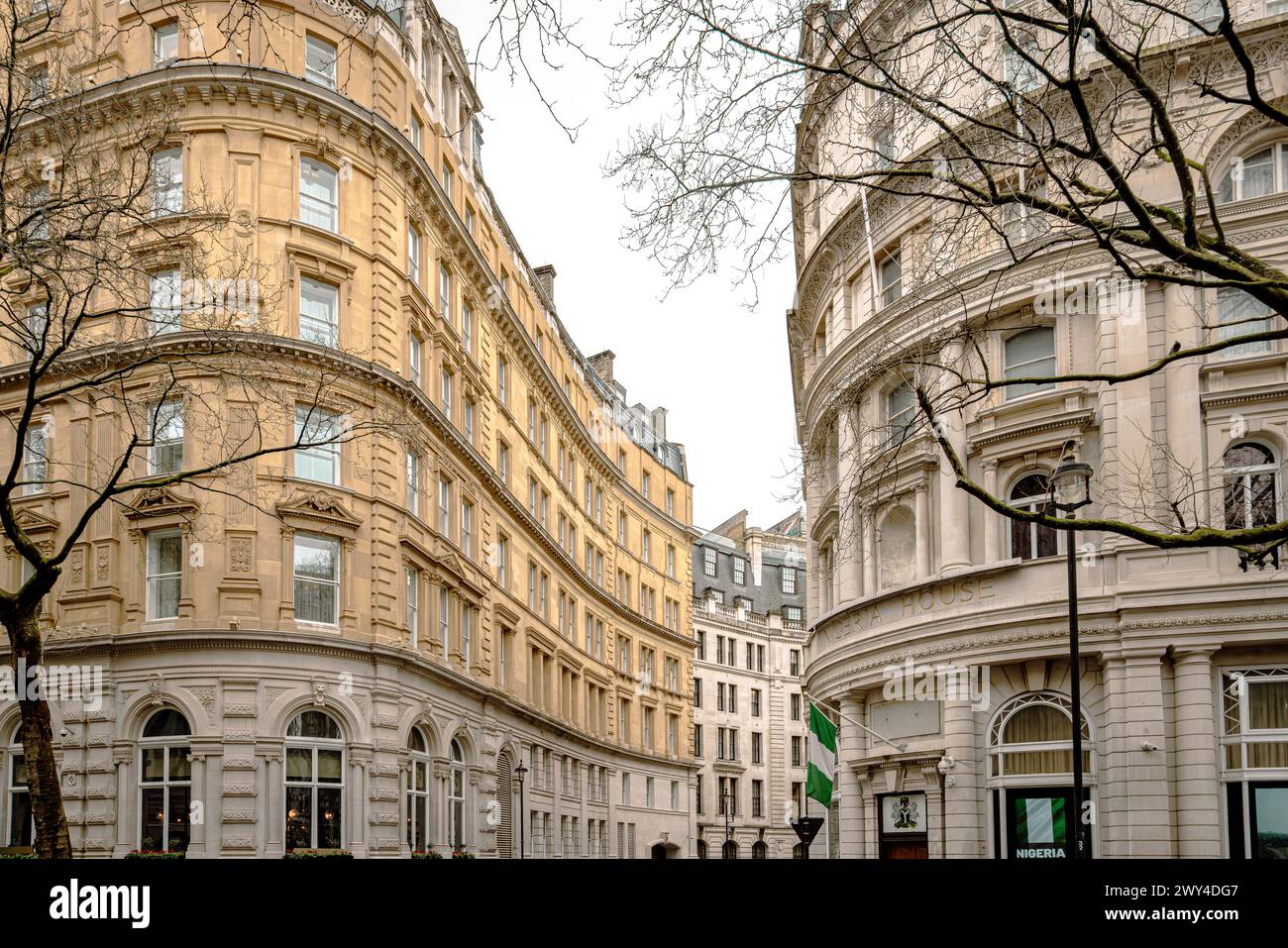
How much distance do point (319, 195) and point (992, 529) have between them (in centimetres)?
2046

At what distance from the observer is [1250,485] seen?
26375 millimetres

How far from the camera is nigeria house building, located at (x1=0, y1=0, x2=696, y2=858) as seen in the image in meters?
33.2

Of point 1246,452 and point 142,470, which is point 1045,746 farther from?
point 142,470

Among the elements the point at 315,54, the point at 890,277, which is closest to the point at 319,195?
the point at 315,54

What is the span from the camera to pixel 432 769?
3972 centimetres

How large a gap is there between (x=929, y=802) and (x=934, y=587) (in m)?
4.81

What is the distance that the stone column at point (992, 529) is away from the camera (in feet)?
96.1

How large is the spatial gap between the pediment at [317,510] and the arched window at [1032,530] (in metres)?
17.2

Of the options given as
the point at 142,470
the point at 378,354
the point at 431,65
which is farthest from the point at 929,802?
the point at 431,65

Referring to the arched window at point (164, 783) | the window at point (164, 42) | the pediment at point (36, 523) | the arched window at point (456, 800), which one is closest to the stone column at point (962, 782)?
the arched window at point (456, 800)

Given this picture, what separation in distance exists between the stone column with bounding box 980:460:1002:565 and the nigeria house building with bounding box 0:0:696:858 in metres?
14.6

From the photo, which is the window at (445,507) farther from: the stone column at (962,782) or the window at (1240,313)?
the window at (1240,313)

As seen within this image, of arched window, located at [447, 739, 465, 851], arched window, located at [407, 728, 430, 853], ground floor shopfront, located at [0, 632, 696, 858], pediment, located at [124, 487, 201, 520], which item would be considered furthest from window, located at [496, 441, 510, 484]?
pediment, located at [124, 487, 201, 520]
